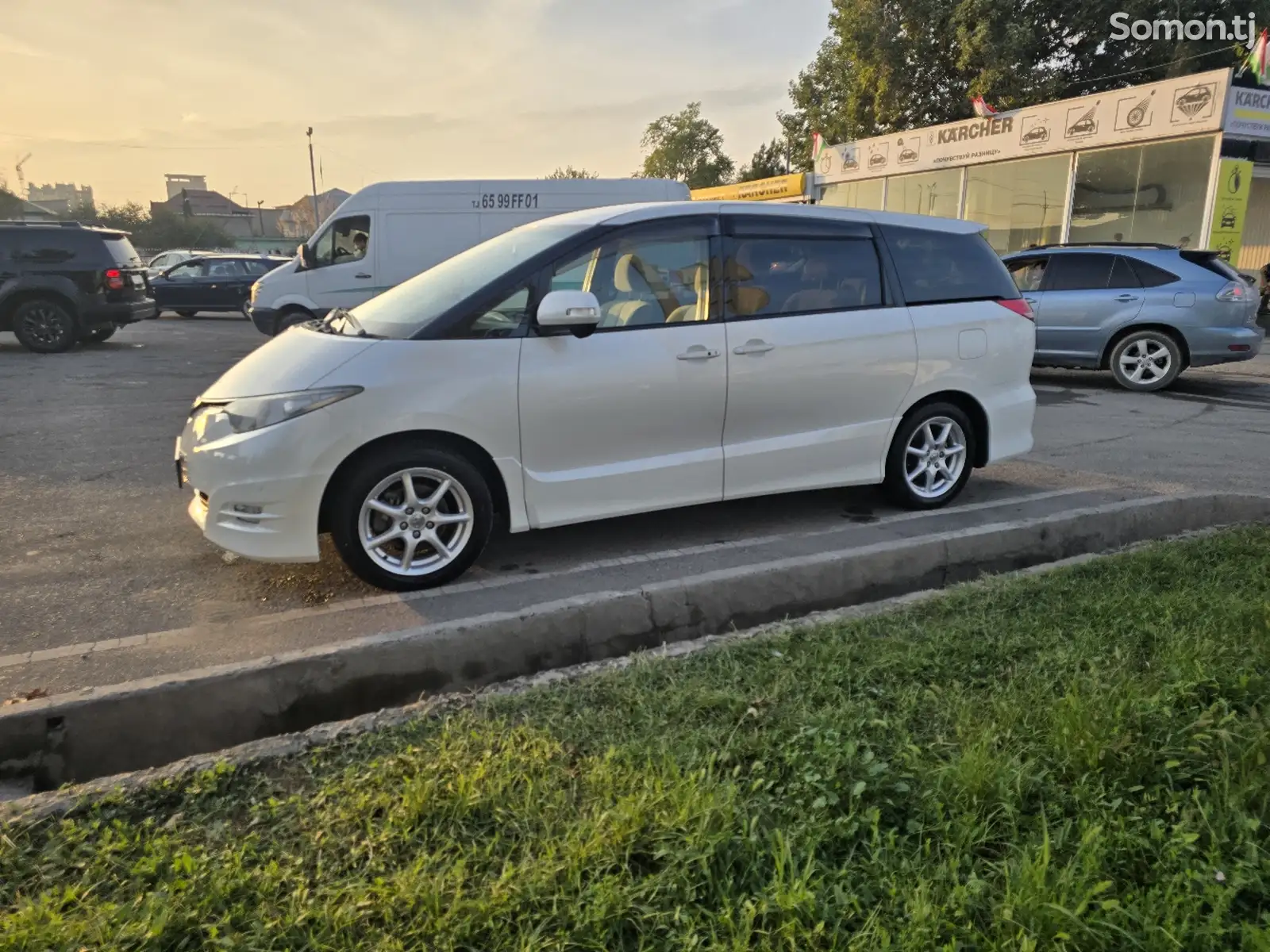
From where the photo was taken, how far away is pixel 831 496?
579 cm

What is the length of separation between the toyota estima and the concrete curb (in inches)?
29.3

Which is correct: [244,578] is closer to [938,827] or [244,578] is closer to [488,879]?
[488,879]

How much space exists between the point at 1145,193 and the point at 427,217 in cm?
1515

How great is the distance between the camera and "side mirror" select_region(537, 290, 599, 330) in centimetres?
402

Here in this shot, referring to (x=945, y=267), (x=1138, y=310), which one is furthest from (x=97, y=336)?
(x=1138, y=310)

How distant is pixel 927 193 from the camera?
24.5 m

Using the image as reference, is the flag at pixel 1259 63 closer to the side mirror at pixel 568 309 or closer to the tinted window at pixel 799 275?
the tinted window at pixel 799 275

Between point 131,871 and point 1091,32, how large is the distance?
102 feet

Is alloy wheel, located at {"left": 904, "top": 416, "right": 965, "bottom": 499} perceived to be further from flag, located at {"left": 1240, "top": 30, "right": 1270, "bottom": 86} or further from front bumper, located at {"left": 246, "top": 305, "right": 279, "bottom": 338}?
flag, located at {"left": 1240, "top": 30, "right": 1270, "bottom": 86}

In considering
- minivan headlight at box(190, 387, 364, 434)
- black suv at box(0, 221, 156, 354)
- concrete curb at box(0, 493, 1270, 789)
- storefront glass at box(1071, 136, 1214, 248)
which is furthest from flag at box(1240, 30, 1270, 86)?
black suv at box(0, 221, 156, 354)

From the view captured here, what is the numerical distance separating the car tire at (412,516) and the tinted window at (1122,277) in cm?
942

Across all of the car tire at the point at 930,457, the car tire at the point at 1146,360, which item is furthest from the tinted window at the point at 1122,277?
the car tire at the point at 930,457

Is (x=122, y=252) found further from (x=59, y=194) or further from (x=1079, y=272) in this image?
(x=59, y=194)

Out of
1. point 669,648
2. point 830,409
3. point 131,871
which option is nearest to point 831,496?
point 830,409
